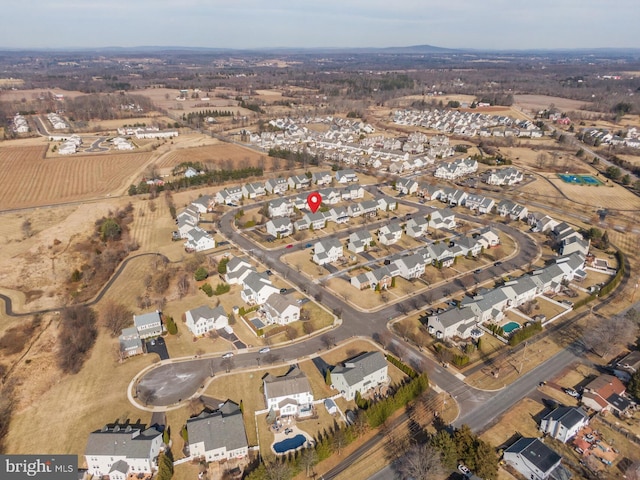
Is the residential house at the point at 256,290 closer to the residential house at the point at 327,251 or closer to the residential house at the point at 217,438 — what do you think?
the residential house at the point at 327,251

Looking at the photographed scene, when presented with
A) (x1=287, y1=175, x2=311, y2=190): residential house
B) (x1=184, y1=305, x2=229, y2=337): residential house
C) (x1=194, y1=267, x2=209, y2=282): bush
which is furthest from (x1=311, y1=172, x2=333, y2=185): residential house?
(x1=184, y1=305, x2=229, y2=337): residential house

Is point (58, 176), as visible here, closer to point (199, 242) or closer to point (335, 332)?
point (199, 242)

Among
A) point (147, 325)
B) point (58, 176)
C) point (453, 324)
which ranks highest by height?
point (453, 324)

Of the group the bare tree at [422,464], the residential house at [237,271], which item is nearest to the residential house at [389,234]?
the residential house at [237,271]

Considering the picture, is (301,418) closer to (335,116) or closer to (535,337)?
(535,337)

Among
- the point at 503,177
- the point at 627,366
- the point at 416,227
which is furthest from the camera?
the point at 503,177

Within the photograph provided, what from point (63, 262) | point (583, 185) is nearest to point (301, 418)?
point (63, 262)

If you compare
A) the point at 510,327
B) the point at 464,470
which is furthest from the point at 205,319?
the point at 510,327
